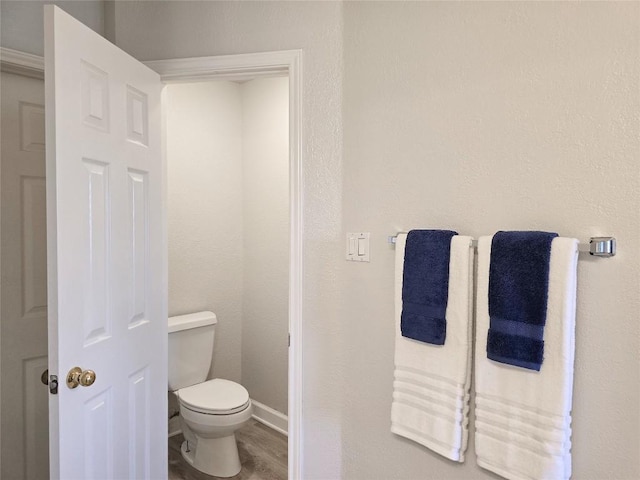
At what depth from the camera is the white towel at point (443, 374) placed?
1283 mm

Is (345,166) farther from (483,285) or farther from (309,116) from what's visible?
(483,285)

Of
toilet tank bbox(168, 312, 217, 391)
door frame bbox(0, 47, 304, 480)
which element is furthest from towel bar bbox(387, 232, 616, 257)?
Result: toilet tank bbox(168, 312, 217, 391)

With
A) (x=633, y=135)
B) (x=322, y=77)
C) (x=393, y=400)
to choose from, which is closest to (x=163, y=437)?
(x=393, y=400)

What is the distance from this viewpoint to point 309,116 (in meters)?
1.61

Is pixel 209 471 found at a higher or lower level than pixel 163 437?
lower

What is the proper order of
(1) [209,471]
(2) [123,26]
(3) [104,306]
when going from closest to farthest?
(3) [104,306] < (2) [123,26] < (1) [209,471]

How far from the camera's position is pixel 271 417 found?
9.84 feet

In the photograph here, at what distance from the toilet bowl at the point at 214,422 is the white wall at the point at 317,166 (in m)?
0.71

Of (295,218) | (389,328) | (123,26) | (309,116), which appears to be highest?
(123,26)

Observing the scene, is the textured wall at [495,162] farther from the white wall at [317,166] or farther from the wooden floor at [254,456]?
the wooden floor at [254,456]

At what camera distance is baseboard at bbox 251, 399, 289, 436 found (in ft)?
9.57

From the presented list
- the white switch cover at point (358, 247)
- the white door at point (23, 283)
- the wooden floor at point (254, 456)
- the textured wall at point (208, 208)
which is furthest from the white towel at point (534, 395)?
the textured wall at point (208, 208)

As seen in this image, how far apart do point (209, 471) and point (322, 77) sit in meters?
2.10

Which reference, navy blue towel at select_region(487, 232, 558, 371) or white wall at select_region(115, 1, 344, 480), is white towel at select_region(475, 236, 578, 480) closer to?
navy blue towel at select_region(487, 232, 558, 371)
